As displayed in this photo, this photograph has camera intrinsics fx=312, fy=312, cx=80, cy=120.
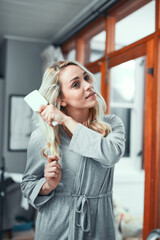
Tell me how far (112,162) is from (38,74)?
3.31 m

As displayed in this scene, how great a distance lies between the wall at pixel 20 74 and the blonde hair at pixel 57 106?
2998 mm

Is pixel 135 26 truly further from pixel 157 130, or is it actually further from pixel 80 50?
pixel 80 50

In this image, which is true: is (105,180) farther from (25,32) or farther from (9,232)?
(25,32)

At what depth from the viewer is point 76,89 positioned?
1.02m

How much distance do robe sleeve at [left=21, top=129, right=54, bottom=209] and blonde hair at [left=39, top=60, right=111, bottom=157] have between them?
42mm

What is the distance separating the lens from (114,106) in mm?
2928

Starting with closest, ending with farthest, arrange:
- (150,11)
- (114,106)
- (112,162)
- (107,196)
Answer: (112,162) → (107,196) → (150,11) → (114,106)

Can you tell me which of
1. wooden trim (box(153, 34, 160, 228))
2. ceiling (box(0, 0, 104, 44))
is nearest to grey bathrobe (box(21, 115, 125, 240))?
wooden trim (box(153, 34, 160, 228))

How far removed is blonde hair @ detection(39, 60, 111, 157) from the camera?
1019 millimetres

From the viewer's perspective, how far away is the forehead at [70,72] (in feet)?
3.37

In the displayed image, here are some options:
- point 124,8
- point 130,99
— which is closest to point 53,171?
point 124,8

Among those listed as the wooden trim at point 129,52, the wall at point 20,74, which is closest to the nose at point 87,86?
the wooden trim at point 129,52

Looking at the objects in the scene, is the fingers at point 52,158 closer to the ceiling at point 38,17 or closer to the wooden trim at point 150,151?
the wooden trim at point 150,151

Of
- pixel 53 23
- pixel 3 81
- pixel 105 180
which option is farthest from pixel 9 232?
pixel 105 180
